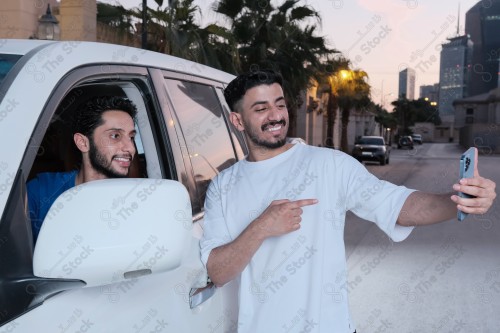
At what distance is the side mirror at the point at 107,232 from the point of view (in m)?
1.20

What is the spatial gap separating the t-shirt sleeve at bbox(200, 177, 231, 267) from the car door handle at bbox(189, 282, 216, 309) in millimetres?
117

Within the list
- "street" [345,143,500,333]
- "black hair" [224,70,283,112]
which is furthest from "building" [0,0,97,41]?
"black hair" [224,70,283,112]

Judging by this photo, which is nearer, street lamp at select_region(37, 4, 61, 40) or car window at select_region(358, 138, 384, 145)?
street lamp at select_region(37, 4, 61, 40)

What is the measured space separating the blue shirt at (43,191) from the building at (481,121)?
953 inches

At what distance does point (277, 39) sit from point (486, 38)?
178 metres

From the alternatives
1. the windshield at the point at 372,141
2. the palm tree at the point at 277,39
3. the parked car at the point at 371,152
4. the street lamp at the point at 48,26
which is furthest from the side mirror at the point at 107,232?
the windshield at the point at 372,141

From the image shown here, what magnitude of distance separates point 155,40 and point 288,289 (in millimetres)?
14825

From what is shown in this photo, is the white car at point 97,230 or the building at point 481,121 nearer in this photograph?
the white car at point 97,230

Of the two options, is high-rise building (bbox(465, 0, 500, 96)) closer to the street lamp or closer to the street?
the street

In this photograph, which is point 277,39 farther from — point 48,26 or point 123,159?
point 123,159

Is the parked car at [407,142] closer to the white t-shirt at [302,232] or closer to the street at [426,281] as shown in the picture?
the street at [426,281]

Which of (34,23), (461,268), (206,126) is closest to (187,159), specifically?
(206,126)

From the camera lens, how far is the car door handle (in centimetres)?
187

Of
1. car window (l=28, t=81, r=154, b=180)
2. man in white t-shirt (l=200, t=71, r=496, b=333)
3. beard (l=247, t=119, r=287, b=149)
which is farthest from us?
car window (l=28, t=81, r=154, b=180)
